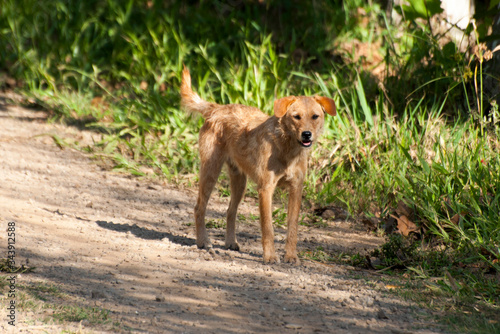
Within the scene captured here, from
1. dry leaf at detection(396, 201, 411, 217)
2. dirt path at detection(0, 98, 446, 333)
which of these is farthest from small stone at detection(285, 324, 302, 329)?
dry leaf at detection(396, 201, 411, 217)

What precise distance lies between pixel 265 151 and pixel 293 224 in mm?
624

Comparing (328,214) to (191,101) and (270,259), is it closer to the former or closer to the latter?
(270,259)

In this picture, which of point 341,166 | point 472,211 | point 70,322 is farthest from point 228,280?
point 341,166

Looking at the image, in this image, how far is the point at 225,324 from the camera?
11.3 feet

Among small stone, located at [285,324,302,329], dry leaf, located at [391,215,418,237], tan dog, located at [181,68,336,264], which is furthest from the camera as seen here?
dry leaf, located at [391,215,418,237]

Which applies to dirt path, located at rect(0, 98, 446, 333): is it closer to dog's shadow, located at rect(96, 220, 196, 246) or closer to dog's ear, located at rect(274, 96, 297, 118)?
dog's shadow, located at rect(96, 220, 196, 246)

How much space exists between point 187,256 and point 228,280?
23.5 inches

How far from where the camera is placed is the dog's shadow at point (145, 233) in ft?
17.0

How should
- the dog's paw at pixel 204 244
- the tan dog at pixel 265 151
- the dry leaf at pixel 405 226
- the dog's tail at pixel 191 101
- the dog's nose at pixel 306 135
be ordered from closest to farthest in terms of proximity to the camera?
the dog's nose at pixel 306 135 → the tan dog at pixel 265 151 → the dog's paw at pixel 204 244 → the dry leaf at pixel 405 226 → the dog's tail at pixel 191 101

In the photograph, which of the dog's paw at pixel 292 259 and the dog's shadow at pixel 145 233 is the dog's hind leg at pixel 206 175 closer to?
the dog's shadow at pixel 145 233

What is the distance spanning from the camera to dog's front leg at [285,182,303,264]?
478 cm

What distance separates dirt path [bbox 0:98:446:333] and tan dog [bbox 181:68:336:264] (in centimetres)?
25

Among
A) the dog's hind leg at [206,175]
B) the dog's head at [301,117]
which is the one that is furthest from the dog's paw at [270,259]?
the dog's head at [301,117]

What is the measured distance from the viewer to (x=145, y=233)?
5258 mm
